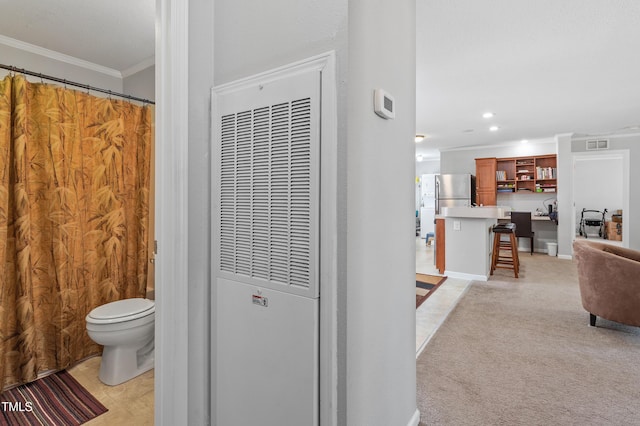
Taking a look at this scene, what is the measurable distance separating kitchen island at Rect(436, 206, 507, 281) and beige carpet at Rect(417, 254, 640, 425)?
1027 mm

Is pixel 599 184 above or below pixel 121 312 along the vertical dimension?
above

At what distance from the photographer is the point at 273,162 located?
113 cm

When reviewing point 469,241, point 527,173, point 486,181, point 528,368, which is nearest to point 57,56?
point 528,368

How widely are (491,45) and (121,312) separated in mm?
3430

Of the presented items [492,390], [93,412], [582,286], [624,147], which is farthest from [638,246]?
[93,412]

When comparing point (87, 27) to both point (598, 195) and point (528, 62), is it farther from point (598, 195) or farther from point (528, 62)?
point (598, 195)

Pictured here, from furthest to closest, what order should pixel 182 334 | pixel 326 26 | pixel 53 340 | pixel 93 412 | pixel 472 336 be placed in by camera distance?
pixel 472 336 < pixel 53 340 < pixel 93 412 < pixel 182 334 < pixel 326 26

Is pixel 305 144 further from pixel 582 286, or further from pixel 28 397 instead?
pixel 582 286

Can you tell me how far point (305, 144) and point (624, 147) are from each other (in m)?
7.79

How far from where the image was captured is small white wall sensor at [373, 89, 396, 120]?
3.73 feet

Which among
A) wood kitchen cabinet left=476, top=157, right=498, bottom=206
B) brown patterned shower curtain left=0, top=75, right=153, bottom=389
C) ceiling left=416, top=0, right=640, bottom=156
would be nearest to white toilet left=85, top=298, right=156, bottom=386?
brown patterned shower curtain left=0, top=75, right=153, bottom=389

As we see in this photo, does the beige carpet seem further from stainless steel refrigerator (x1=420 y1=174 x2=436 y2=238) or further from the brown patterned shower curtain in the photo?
stainless steel refrigerator (x1=420 y1=174 x2=436 y2=238)

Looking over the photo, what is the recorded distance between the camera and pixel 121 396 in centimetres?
192

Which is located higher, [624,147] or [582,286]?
[624,147]
